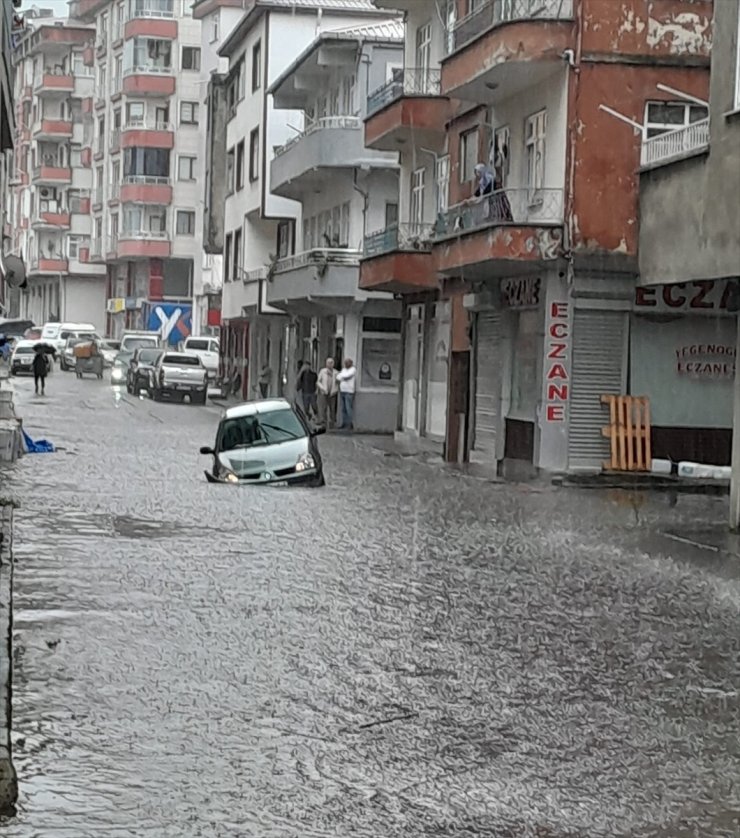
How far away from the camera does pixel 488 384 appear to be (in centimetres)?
3356

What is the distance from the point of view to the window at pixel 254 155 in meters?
58.1

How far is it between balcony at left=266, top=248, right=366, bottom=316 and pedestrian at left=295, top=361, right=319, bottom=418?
189 centimetres

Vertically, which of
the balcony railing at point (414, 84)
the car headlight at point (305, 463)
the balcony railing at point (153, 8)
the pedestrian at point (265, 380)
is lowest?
the car headlight at point (305, 463)

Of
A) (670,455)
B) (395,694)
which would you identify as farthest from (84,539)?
(670,455)

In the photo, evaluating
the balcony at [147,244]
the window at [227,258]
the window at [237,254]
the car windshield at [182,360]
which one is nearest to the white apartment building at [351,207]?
the car windshield at [182,360]

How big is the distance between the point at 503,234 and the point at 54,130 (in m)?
84.7

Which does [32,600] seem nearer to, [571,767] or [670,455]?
[571,767]

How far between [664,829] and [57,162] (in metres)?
107

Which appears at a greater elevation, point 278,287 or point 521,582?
point 278,287

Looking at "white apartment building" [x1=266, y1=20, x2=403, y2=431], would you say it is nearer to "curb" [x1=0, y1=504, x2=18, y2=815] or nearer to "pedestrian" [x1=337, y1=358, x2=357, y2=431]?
"pedestrian" [x1=337, y1=358, x2=357, y2=431]

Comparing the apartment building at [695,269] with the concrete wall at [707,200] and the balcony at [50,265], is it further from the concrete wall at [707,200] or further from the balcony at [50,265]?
the balcony at [50,265]

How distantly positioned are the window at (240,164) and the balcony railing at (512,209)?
31.0 metres

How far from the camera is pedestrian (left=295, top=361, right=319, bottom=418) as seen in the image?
151 feet

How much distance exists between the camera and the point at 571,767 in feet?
26.9
